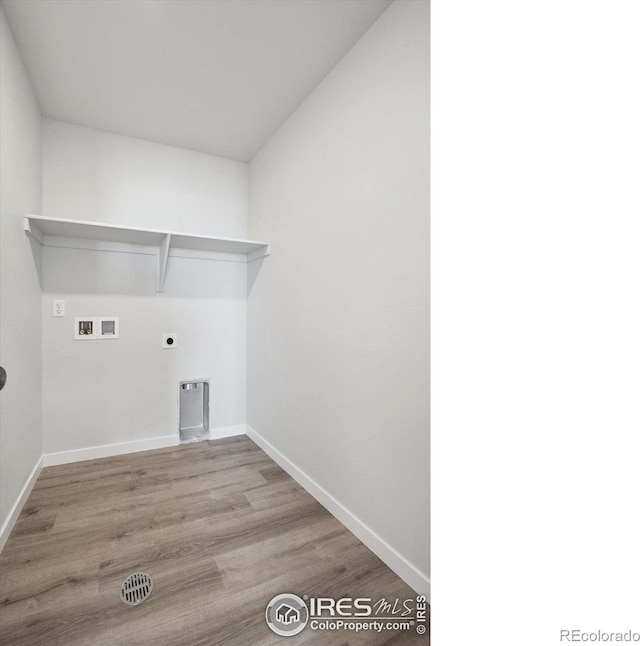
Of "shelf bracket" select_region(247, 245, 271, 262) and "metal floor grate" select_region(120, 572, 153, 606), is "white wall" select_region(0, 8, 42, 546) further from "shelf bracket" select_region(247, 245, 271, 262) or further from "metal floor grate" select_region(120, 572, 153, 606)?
"shelf bracket" select_region(247, 245, 271, 262)

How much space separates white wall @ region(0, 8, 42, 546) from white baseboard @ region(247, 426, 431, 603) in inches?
58.5

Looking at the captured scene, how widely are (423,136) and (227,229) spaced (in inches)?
82.7

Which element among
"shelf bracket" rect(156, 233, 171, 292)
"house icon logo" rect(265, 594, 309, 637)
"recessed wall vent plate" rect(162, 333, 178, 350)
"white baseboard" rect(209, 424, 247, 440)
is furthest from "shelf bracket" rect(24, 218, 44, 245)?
"house icon logo" rect(265, 594, 309, 637)

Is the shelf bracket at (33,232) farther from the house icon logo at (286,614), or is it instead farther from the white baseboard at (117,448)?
the house icon logo at (286,614)

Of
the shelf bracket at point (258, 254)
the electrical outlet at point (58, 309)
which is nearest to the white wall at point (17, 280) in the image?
the electrical outlet at point (58, 309)

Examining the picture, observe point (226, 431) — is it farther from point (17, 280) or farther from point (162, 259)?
point (17, 280)

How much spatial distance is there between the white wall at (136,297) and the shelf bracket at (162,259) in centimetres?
7

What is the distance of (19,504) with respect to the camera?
1.92m

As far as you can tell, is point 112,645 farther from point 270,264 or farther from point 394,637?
point 270,264

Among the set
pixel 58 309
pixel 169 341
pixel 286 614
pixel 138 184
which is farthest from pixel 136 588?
pixel 138 184

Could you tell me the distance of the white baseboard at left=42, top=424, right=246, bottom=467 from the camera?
8.33 ft

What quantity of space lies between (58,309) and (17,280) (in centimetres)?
70

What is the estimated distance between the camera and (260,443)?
2932 millimetres

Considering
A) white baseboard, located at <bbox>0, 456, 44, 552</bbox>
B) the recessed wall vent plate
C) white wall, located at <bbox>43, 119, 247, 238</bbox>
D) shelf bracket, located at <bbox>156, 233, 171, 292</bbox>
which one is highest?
white wall, located at <bbox>43, 119, 247, 238</bbox>
